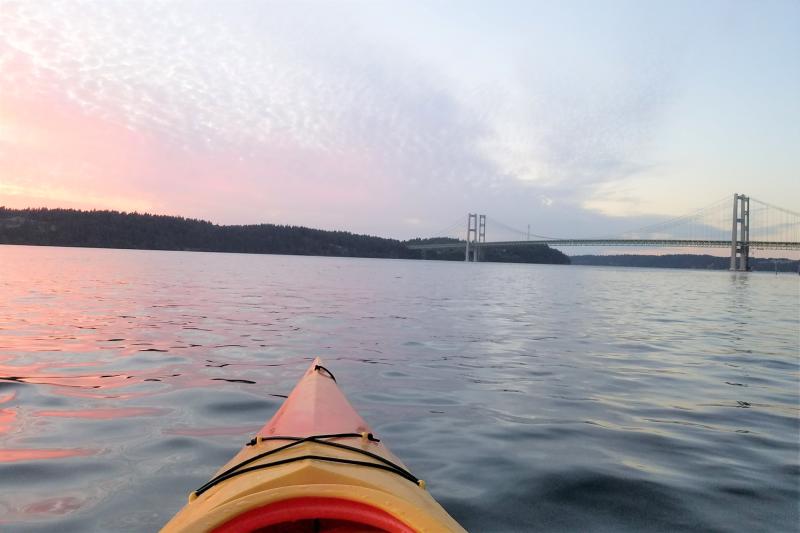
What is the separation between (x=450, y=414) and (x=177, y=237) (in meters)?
114

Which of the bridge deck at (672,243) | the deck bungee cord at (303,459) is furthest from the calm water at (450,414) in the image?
the bridge deck at (672,243)

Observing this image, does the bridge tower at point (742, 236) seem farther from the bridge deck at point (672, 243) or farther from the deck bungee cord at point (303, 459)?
the deck bungee cord at point (303, 459)

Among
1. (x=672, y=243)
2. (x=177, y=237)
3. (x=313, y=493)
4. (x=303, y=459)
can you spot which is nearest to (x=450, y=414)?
(x=303, y=459)

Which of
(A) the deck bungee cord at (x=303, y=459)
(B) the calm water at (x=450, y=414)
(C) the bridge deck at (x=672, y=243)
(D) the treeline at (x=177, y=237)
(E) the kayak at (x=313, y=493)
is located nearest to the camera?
(E) the kayak at (x=313, y=493)

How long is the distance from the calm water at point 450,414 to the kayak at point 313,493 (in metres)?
1.12

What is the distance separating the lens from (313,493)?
1.81 meters

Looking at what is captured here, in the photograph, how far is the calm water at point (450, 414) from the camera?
10.9 ft

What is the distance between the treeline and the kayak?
102116 mm

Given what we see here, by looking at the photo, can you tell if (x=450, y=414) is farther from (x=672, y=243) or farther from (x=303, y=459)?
(x=672, y=243)

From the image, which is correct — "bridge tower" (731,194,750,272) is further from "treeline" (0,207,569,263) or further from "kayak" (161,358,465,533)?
"kayak" (161,358,465,533)

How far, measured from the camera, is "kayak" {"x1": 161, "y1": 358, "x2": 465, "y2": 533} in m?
1.75

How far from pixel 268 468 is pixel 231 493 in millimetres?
241

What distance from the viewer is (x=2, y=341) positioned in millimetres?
8273

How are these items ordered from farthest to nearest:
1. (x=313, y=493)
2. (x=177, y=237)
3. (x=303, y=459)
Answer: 1. (x=177, y=237)
2. (x=303, y=459)
3. (x=313, y=493)
